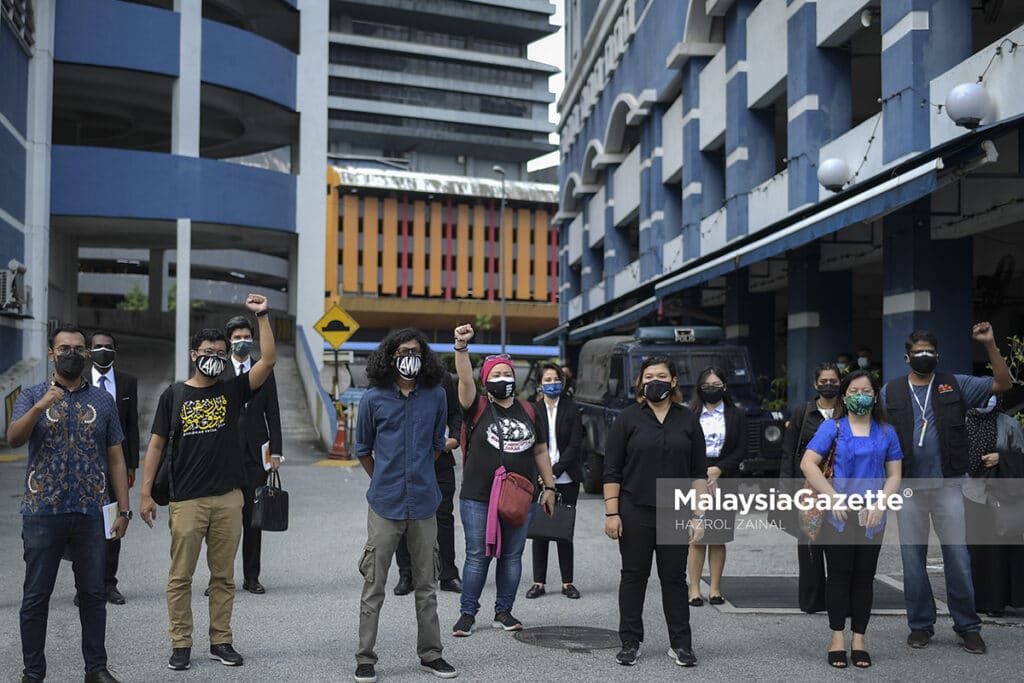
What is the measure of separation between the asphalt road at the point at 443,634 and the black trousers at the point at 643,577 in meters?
0.25

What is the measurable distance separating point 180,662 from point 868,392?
4.52m

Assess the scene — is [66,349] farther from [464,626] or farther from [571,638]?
[571,638]

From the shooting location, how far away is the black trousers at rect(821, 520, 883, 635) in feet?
22.6

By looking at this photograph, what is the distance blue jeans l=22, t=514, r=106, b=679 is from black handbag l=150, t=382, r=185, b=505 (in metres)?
0.57

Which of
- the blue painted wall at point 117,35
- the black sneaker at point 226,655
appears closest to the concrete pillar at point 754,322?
the blue painted wall at point 117,35

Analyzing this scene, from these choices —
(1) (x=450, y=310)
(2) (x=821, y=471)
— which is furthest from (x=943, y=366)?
(1) (x=450, y=310)

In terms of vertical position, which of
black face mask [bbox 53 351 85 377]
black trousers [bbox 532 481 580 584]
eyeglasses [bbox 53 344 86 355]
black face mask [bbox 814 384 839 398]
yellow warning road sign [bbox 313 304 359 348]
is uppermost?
yellow warning road sign [bbox 313 304 359 348]

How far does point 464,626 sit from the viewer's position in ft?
25.0

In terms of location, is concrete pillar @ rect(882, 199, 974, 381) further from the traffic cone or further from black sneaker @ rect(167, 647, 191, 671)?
the traffic cone

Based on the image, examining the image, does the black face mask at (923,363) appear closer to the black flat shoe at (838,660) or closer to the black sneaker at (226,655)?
the black flat shoe at (838,660)

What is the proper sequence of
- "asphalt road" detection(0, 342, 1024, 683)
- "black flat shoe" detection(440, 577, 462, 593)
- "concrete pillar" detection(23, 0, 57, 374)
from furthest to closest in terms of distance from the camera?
"concrete pillar" detection(23, 0, 57, 374)
"black flat shoe" detection(440, 577, 462, 593)
"asphalt road" detection(0, 342, 1024, 683)

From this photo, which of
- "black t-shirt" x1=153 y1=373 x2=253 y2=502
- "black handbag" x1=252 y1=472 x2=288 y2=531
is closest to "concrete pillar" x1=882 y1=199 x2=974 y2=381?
"black handbag" x1=252 y1=472 x2=288 y2=531

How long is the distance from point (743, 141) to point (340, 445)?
34.3ft

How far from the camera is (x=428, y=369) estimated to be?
6.76m
